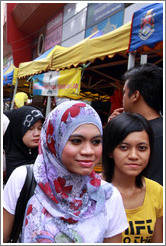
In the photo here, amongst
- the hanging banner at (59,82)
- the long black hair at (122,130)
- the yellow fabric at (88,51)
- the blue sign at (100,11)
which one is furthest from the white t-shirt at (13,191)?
the blue sign at (100,11)

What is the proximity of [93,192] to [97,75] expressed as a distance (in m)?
4.89

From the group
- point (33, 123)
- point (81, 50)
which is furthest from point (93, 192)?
point (81, 50)

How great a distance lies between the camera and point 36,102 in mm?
7801

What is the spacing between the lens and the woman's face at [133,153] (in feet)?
4.72

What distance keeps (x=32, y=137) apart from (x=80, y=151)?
3.87ft

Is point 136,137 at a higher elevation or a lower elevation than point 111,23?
lower

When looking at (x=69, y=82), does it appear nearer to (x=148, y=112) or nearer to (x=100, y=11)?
(x=148, y=112)

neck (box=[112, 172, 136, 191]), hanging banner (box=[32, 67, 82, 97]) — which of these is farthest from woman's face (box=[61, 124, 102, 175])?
hanging banner (box=[32, 67, 82, 97])

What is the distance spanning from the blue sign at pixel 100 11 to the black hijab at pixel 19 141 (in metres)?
6.72

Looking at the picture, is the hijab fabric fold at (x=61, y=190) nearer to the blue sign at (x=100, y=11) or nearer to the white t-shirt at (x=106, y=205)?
the white t-shirt at (x=106, y=205)

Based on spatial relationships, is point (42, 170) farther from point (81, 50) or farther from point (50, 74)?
point (50, 74)

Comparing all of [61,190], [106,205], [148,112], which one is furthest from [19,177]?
[148,112]

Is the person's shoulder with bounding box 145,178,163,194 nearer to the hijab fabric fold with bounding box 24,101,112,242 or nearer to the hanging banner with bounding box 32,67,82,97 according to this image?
the hijab fabric fold with bounding box 24,101,112,242

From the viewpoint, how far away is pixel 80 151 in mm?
1052
